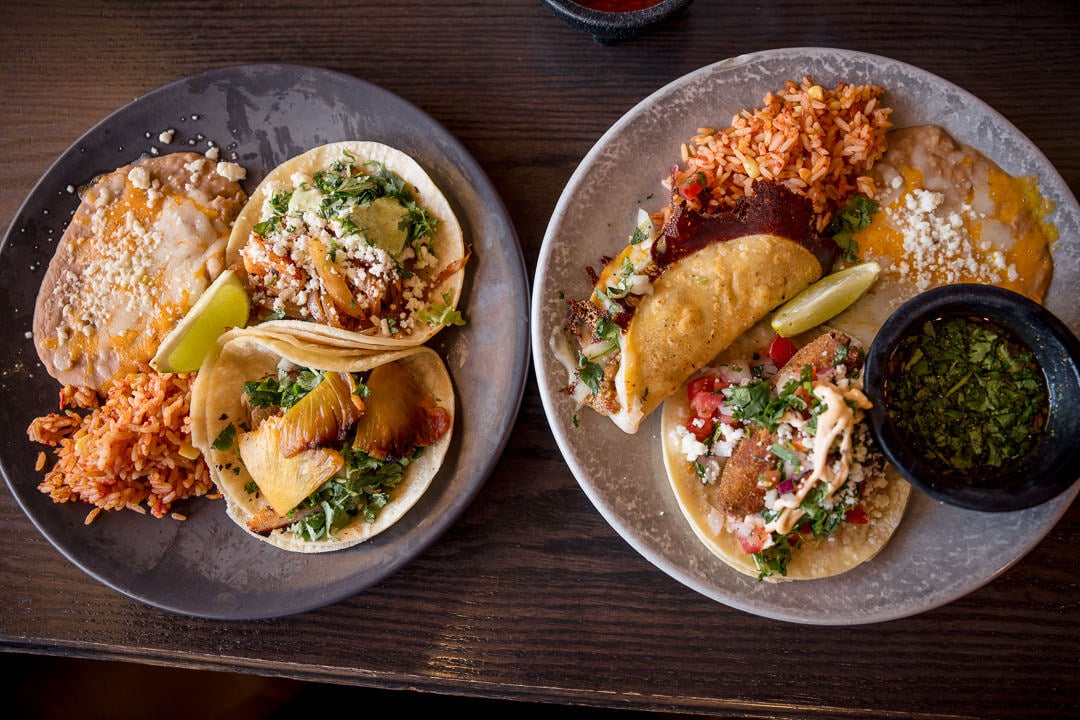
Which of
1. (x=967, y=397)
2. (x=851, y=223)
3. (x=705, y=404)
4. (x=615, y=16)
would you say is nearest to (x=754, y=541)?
(x=705, y=404)

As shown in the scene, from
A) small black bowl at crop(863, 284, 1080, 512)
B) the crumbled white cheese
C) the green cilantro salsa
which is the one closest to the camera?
small black bowl at crop(863, 284, 1080, 512)

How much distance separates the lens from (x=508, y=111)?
2.46 metres

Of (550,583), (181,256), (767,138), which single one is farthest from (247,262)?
(767,138)

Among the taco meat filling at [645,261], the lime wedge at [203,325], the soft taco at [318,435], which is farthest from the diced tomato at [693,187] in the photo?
the lime wedge at [203,325]

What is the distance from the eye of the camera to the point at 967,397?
75.4 inches

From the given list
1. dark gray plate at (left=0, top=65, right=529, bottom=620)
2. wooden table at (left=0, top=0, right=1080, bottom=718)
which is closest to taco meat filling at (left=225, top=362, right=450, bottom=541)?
dark gray plate at (left=0, top=65, right=529, bottom=620)

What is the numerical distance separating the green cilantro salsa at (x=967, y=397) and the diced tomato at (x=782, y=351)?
0.30 m

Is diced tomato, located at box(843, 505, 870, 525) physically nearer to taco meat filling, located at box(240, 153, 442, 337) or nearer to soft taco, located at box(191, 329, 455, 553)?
soft taco, located at box(191, 329, 455, 553)

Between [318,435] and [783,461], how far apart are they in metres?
1.33

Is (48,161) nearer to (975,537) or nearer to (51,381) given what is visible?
(51,381)

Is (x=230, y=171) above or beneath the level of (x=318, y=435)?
above

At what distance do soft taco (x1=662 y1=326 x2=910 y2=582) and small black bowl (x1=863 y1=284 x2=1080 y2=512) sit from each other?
0.10 m

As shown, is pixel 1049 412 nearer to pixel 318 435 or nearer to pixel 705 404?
pixel 705 404

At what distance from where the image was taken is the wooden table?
7.48 ft
